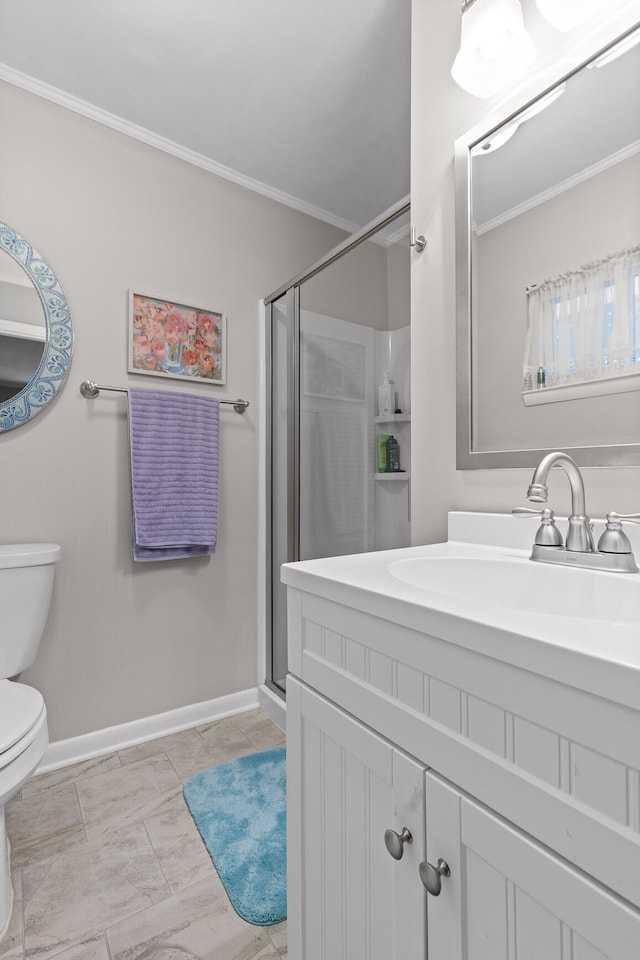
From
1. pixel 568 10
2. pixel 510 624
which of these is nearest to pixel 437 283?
→ pixel 568 10

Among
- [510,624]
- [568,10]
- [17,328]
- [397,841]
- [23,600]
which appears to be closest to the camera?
[510,624]

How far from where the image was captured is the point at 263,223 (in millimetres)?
2158

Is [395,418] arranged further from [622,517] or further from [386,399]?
[622,517]

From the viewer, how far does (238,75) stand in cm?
158

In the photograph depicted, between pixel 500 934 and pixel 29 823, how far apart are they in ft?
4.82

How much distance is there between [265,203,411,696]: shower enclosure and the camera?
1488 millimetres

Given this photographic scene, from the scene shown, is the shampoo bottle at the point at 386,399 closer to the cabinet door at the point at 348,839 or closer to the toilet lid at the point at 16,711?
→ the cabinet door at the point at 348,839

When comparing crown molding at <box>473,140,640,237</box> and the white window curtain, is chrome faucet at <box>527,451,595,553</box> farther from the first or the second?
crown molding at <box>473,140,640,237</box>

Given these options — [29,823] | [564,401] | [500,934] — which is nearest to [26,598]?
[29,823]

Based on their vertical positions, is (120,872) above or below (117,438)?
below

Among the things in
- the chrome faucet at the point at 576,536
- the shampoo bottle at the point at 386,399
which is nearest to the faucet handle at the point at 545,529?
the chrome faucet at the point at 576,536

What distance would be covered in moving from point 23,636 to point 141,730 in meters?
0.64

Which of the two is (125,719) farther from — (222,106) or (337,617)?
(222,106)

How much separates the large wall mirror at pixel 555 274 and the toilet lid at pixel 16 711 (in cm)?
120
